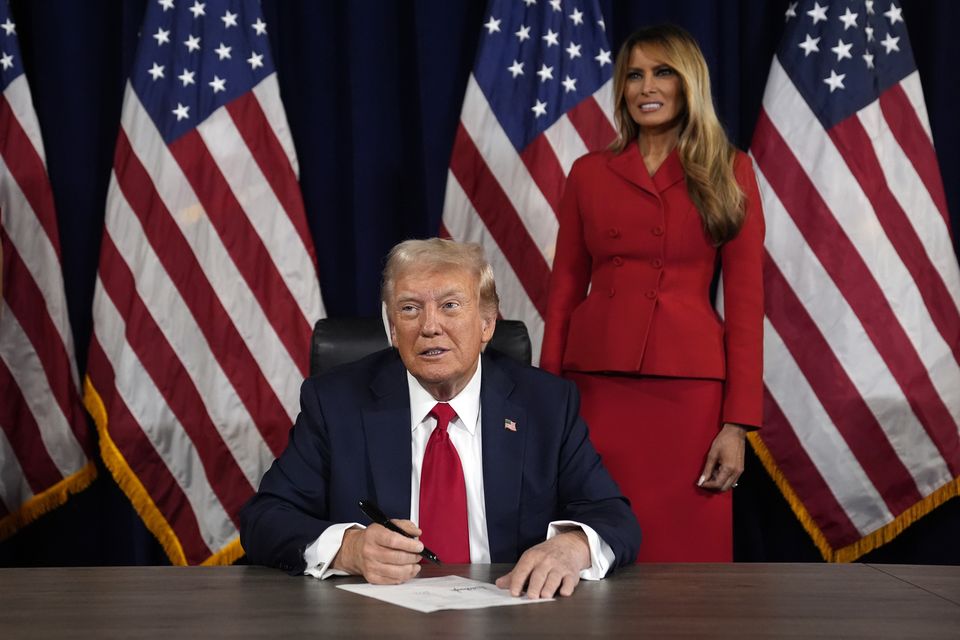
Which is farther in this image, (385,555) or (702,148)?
(702,148)

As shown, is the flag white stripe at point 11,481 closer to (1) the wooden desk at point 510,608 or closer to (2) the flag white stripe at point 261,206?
(2) the flag white stripe at point 261,206

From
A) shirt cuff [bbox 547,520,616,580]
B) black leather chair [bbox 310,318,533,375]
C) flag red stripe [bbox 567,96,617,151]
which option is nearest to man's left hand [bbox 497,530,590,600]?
shirt cuff [bbox 547,520,616,580]

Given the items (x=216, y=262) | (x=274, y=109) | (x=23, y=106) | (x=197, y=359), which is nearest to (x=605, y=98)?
(x=274, y=109)

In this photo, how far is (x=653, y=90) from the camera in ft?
9.18

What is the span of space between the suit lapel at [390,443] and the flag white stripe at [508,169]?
A: 159 centimetres

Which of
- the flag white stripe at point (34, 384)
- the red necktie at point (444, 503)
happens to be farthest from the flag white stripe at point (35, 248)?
the red necktie at point (444, 503)

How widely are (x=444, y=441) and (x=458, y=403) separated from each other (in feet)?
0.28

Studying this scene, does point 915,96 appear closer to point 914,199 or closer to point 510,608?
point 914,199

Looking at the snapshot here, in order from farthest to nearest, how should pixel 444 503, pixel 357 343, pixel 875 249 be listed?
1. pixel 875 249
2. pixel 357 343
3. pixel 444 503

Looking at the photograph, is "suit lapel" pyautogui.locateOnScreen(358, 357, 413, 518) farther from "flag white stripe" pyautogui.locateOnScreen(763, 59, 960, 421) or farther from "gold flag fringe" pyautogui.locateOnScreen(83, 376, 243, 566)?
Result: "flag white stripe" pyautogui.locateOnScreen(763, 59, 960, 421)

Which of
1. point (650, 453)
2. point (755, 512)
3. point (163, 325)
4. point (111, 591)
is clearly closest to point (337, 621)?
point (111, 591)

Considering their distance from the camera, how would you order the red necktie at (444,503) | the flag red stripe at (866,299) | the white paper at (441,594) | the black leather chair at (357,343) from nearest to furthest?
the white paper at (441,594) → the red necktie at (444,503) → the black leather chair at (357,343) → the flag red stripe at (866,299)

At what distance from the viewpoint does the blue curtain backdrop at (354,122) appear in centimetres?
380

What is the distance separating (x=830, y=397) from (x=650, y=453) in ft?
3.01
